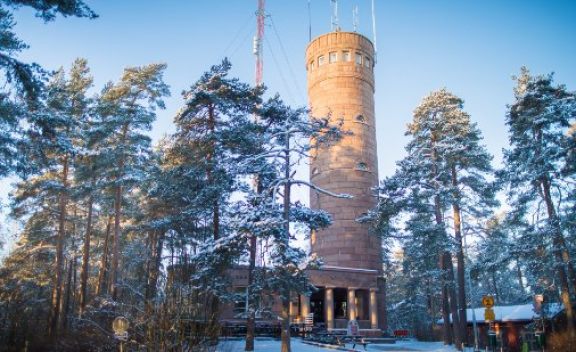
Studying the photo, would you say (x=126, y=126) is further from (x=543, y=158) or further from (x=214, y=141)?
(x=543, y=158)

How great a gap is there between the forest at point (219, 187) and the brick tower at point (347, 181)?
5.09 m

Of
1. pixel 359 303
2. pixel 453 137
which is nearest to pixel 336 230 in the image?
pixel 359 303

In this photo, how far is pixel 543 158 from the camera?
21.5 metres

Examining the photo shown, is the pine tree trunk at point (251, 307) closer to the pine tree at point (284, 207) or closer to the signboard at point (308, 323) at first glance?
the pine tree at point (284, 207)

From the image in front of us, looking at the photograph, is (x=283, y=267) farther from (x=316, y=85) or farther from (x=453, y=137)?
(x=316, y=85)

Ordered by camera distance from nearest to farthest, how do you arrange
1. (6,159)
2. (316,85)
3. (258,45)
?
1. (6,159)
2. (316,85)
3. (258,45)

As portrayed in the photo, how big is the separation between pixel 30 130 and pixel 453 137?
21874 millimetres

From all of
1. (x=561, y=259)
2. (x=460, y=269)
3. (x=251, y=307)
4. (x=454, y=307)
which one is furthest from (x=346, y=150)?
(x=251, y=307)

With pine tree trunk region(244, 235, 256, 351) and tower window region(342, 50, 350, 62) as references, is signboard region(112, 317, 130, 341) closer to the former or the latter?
pine tree trunk region(244, 235, 256, 351)

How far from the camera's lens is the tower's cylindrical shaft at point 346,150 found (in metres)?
34.7

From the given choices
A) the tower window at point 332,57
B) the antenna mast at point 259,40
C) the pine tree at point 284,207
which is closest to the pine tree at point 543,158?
the pine tree at point 284,207

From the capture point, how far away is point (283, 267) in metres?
15.3

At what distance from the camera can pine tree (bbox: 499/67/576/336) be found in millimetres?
20984

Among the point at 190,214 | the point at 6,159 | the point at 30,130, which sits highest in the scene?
the point at 30,130
